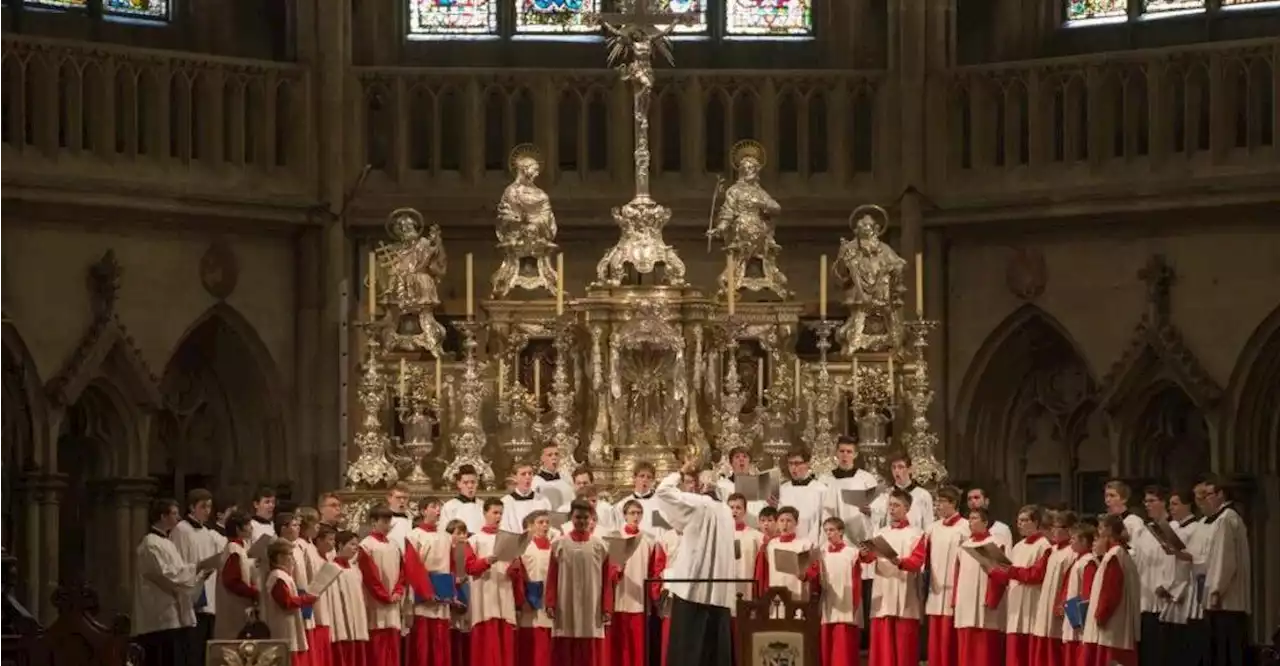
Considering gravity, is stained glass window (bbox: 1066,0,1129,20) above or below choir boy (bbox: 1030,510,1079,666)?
above

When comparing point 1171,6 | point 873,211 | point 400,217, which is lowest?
point 400,217

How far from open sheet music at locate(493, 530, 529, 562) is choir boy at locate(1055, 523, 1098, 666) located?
12.0 feet

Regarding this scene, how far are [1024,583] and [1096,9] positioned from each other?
808cm

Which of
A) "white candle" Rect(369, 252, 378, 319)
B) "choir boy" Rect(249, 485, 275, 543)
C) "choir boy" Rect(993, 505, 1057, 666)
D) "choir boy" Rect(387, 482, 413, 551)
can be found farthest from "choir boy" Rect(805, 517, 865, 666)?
"white candle" Rect(369, 252, 378, 319)

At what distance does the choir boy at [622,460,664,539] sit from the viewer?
2303cm

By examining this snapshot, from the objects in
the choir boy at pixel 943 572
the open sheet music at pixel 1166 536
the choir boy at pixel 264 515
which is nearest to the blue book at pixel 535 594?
the choir boy at pixel 264 515

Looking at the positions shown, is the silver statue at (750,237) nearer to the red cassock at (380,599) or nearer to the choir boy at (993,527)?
the choir boy at (993,527)

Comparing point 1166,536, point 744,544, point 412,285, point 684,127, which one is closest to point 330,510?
point 744,544

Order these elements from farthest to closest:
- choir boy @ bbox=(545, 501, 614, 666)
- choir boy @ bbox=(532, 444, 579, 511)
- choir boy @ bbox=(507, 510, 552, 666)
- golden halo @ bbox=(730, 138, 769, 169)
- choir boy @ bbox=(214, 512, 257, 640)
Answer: golden halo @ bbox=(730, 138, 769, 169) < choir boy @ bbox=(532, 444, 579, 511) < choir boy @ bbox=(507, 510, 552, 666) < choir boy @ bbox=(545, 501, 614, 666) < choir boy @ bbox=(214, 512, 257, 640)

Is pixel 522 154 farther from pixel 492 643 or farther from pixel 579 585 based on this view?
pixel 492 643

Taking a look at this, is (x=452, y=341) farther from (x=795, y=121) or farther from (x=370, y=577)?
(x=370, y=577)

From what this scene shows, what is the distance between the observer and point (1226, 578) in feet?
74.1

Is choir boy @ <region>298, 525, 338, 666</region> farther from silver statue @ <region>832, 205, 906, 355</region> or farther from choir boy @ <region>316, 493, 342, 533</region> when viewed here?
silver statue @ <region>832, 205, 906, 355</region>

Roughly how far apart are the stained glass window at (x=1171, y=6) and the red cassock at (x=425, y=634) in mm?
9367
